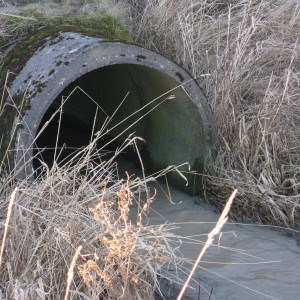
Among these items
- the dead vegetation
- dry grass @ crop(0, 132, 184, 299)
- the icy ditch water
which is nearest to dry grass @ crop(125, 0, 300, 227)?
the dead vegetation

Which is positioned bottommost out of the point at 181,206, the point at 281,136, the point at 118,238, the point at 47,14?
the point at 181,206

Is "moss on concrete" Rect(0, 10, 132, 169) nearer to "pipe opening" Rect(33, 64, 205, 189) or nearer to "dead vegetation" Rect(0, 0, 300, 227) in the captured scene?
"dead vegetation" Rect(0, 0, 300, 227)

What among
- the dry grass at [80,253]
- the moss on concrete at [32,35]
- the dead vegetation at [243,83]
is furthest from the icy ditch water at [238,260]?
the moss on concrete at [32,35]

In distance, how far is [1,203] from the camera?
349 cm

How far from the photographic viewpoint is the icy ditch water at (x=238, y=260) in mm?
3598

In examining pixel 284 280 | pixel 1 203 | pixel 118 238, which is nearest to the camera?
pixel 118 238

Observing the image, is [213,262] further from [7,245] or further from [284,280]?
[7,245]

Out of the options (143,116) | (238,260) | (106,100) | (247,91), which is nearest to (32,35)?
(143,116)

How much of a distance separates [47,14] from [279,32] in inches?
82.6

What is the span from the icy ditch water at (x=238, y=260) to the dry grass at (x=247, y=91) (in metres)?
0.19

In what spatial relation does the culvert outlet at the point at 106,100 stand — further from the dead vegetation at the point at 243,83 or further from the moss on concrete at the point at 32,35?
the dead vegetation at the point at 243,83

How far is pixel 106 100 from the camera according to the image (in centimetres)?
615


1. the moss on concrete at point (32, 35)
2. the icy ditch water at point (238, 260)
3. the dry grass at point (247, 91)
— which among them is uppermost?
the moss on concrete at point (32, 35)

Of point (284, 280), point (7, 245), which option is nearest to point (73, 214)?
point (7, 245)
